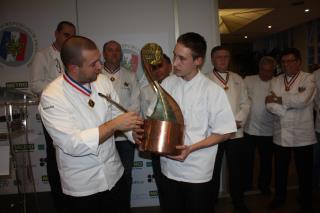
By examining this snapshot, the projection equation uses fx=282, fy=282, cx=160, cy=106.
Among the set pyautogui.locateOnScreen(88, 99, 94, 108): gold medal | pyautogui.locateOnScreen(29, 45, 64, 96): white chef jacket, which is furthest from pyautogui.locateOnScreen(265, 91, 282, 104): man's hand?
pyautogui.locateOnScreen(29, 45, 64, 96): white chef jacket

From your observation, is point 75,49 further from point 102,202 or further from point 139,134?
point 102,202

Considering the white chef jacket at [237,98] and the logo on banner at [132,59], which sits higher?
the logo on banner at [132,59]

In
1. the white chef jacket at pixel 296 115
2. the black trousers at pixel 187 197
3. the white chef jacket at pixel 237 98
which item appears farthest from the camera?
the white chef jacket at pixel 237 98

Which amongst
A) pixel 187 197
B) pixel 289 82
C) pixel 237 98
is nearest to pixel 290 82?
pixel 289 82

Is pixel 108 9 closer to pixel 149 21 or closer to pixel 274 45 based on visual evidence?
pixel 149 21

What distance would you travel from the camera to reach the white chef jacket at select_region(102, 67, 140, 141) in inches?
107

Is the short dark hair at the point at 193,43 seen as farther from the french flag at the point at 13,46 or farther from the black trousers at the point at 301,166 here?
the french flag at the point at 13,46

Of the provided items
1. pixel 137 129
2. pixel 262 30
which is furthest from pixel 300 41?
pixel 137 129

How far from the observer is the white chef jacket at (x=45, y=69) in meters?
2.48

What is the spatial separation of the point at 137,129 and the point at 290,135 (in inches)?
66.4

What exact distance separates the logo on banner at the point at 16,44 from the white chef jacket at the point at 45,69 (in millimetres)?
716

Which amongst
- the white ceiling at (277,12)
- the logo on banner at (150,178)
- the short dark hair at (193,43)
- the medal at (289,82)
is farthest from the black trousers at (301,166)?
the white ceiling at (277,12)

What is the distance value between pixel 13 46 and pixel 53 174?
5.12 ft

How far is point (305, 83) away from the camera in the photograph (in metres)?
2.47
